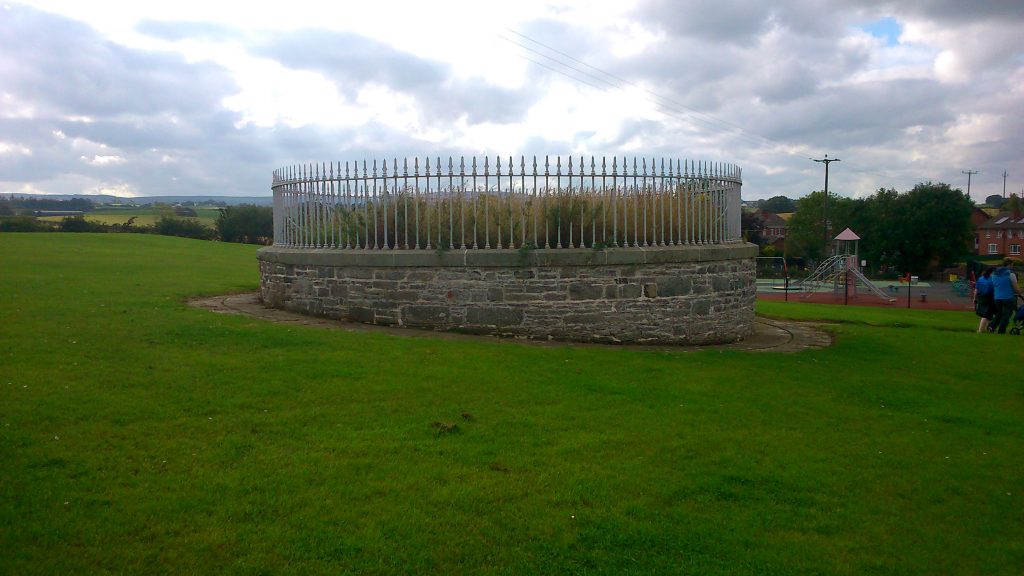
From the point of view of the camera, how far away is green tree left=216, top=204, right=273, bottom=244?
1775 inches

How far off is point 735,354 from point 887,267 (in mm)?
61464

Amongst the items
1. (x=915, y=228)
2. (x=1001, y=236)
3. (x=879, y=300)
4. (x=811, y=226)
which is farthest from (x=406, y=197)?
(x=1001, y=236)

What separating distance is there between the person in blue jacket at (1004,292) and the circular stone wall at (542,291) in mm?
6350

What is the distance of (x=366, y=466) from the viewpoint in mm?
4805

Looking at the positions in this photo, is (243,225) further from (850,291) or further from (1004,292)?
(1004,292)

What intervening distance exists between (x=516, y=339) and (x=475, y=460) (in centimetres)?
509

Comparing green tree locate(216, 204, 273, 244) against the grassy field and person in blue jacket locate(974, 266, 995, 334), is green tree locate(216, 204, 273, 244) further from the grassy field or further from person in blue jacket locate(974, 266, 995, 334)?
person in blue jacket locate(974, 266, 995, 334)

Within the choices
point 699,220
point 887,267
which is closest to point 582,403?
point 699,220

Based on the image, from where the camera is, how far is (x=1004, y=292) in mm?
13695

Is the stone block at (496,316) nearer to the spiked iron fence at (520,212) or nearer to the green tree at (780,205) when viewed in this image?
the spiked iron fence at (520,212)

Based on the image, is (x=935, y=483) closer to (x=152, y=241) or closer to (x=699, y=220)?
(x=699, y=220)

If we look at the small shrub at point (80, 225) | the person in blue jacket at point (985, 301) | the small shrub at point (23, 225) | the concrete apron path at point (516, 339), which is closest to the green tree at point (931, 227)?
the person in blue jacket at point (985, 301)

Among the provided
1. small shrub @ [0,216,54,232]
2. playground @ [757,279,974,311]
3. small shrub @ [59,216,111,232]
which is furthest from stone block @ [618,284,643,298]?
small shrub @ [59,216,111,232]

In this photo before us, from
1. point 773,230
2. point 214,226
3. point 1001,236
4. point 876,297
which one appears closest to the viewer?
point 876,297
